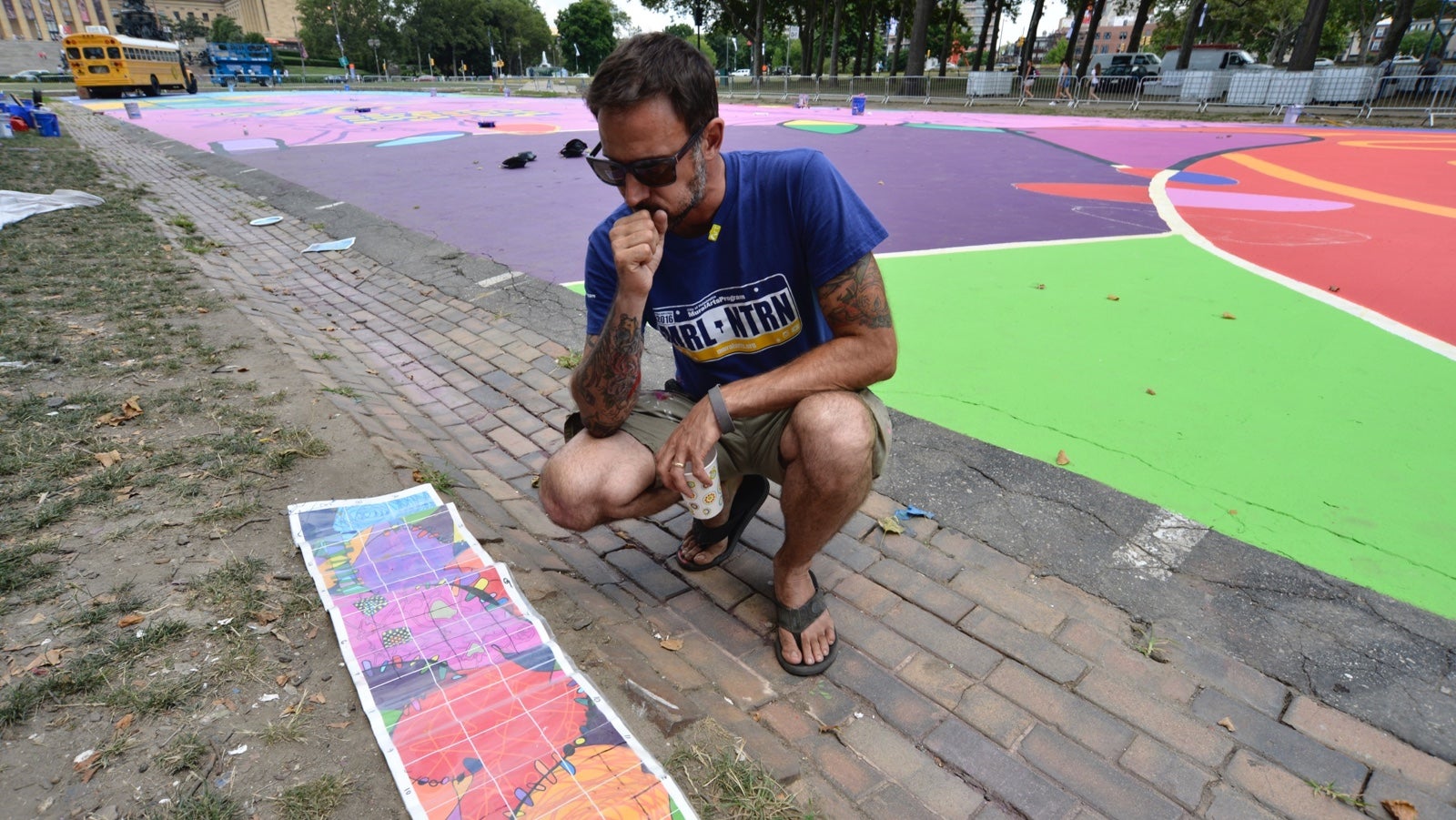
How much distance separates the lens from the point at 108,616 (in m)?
1.97

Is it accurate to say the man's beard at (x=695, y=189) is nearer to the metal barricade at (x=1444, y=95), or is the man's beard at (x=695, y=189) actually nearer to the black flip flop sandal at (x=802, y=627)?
the black flip flop sandal at (x=802, y=627)

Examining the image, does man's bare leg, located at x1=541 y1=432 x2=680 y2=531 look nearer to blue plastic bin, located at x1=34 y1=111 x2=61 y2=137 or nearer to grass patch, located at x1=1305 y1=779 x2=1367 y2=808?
grass patch, located at x1=1305 y1=779 x2=1367 y2=808

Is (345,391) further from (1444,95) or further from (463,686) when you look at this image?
(1444,95)

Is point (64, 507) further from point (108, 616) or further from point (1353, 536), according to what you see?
point (1353, 536)

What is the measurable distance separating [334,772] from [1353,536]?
3187 millimetres

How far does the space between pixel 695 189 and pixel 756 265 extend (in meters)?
0.27

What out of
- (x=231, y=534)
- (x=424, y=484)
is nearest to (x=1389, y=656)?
(x=424, y=484)

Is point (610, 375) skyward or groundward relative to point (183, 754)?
skyward

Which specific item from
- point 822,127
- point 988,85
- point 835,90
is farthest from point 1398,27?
point 822,127

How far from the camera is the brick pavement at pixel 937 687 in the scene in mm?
1745

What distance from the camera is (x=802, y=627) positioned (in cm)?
214

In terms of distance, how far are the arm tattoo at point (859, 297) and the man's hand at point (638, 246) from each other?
18.8 inches

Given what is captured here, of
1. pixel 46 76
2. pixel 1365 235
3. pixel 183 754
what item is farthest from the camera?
pixel 46 76

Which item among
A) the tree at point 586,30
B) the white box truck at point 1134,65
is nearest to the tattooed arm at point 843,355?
the white box truck at point 1134,65
